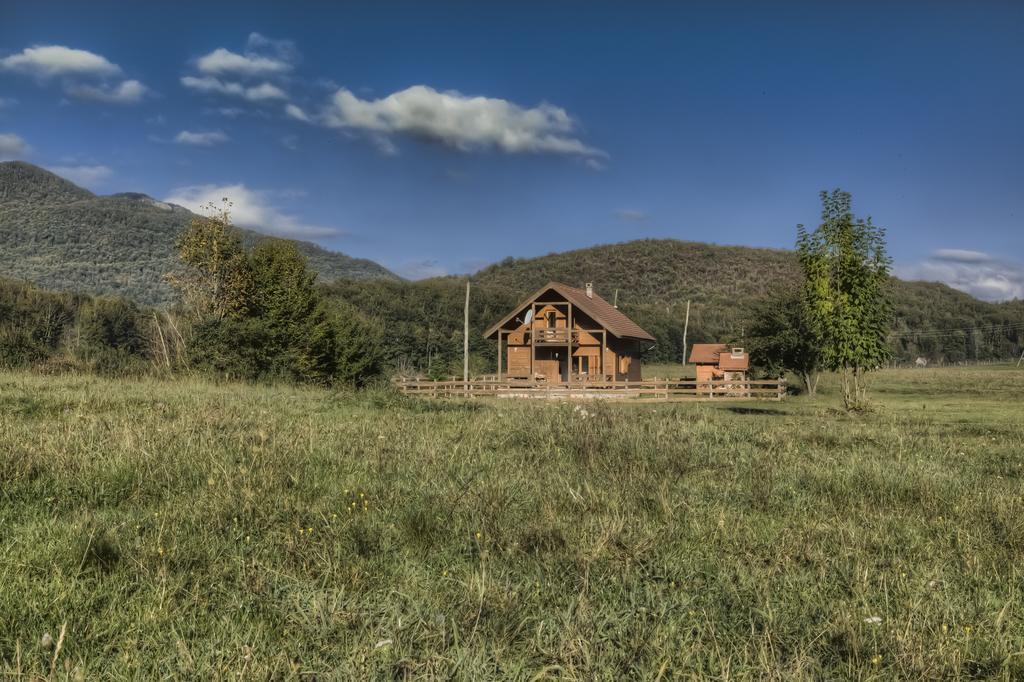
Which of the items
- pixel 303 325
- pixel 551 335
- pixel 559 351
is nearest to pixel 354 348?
pixel 303 325

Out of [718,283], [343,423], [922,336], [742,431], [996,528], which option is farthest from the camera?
[718,283]

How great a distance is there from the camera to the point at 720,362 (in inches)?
1716

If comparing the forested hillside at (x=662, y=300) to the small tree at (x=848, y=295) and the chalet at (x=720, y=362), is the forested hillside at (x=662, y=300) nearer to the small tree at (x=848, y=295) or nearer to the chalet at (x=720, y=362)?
the chalet at (x=720, y=362)

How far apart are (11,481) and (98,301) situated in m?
108

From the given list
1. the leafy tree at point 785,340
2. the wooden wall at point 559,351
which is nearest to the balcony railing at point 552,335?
the wooden wall at point 559,351

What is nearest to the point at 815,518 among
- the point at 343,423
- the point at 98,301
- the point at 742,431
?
the point at 742,431

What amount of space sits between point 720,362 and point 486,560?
42.5 m

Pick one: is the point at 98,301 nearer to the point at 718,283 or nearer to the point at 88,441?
the point at 88,441

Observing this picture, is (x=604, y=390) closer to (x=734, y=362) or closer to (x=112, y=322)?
(x=734, y=362)

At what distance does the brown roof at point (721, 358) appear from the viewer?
137 ft

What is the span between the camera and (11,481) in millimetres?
4926

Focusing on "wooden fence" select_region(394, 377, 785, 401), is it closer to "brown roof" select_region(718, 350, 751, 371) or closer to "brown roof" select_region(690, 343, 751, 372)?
"brown roof" select_region(718, 350, 751, 371)

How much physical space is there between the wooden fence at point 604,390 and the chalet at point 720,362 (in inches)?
212

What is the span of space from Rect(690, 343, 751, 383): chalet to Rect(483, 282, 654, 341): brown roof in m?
4.66
